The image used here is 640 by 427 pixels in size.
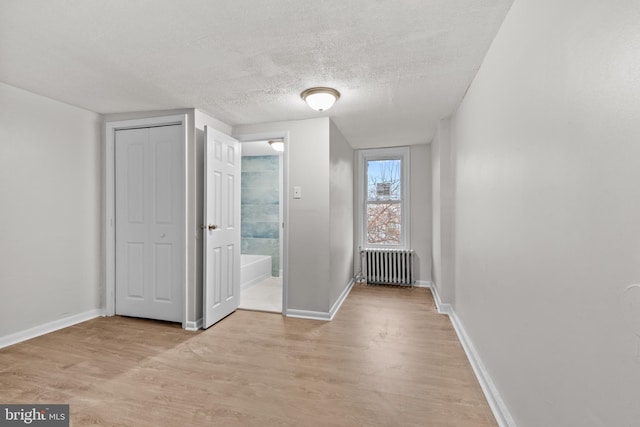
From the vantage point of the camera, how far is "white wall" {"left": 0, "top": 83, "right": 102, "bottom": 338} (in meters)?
2.56

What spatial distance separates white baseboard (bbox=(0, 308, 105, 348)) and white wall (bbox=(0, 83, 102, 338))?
0.12 ft

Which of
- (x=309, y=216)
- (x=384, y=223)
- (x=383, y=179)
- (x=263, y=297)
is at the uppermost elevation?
(x=383, y=179)

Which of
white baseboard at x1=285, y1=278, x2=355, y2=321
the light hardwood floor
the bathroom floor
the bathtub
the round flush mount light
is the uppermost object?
the round flush mount light

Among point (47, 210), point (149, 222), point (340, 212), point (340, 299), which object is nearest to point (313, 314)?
point (340, 299)

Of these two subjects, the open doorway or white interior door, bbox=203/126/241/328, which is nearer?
white interior door, bbox=203/126/241/328

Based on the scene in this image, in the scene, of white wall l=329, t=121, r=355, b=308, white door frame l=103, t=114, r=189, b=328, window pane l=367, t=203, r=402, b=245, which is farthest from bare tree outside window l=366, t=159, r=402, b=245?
white door frame l=103, t=114, r=189, b=328

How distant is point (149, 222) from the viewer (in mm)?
3227

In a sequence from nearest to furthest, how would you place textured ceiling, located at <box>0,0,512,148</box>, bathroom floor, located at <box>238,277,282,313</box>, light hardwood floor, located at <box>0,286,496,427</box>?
1. textured ceiling, located at <box>0,0,512,148</box>
2. light hardwood floor, located at <box>0,286,496,427</box>
3. bathroom floor, located at <box>238,277,282,313</box>

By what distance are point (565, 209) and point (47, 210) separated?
3.98 metres

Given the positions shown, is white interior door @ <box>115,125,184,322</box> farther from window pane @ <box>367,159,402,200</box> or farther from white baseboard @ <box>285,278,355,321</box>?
window pane @ <box>367,159,402,200</box>

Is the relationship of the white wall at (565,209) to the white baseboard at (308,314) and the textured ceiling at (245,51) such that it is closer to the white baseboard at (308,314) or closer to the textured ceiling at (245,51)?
the textured ceiling at (245,51)

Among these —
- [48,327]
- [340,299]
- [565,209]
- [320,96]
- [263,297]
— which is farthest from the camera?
[263,297]

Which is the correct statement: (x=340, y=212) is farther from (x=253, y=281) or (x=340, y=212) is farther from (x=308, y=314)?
(x=253, y=281)

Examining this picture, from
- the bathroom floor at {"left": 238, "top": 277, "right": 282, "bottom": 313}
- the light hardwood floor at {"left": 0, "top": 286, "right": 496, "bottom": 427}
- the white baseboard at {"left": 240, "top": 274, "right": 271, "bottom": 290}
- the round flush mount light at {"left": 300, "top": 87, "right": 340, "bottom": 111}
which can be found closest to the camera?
the light hardwood floor at {"left": 0, "top": 286, "right": 496, "bottom": 427}
